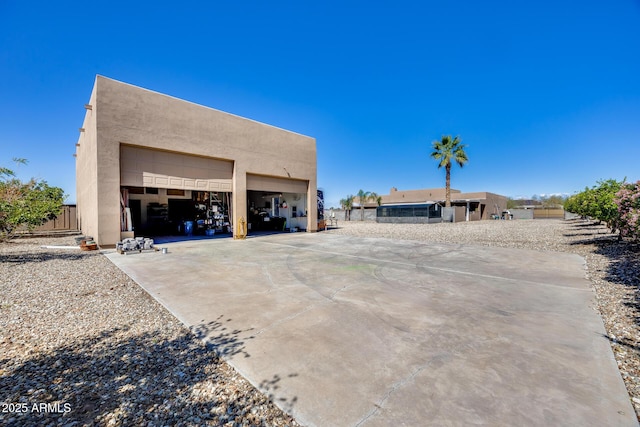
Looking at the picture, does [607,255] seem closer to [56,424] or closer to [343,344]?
[343,344]

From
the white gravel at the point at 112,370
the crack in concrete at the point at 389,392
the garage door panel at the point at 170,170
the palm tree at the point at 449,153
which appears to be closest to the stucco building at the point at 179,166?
the garage door panel at the point at 170,170

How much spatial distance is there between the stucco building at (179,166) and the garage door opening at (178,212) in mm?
60

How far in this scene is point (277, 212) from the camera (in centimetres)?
1980

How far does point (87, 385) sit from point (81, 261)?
7.47m

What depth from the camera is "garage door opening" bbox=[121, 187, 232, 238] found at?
51.2ft

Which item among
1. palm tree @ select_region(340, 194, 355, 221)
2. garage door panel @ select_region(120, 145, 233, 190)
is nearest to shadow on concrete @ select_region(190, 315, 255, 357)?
garage door panel @ select_region(120, 145, 233, 190)

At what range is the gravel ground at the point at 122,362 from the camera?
203 cm

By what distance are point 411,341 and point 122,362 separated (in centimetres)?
315

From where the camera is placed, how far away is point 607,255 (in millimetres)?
8352

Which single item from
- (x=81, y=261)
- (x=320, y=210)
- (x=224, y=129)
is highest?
(x=224, y=129)

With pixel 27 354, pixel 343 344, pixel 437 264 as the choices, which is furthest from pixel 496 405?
pixel 437 264

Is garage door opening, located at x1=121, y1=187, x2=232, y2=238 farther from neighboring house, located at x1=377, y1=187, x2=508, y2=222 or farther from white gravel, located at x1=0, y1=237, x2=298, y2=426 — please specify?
neighboring house, located at x1=377, y1=187, x2=508, y2=222

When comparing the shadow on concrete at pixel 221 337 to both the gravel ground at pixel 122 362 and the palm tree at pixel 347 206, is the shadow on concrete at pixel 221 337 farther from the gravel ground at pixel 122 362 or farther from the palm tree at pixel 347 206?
the palm tree at pixel 347 206

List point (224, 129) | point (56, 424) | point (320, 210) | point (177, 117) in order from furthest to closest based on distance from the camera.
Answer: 1. point (320, 210)
2. point (224, 129)
3. point (177, 117)
4. point (56, 424)
